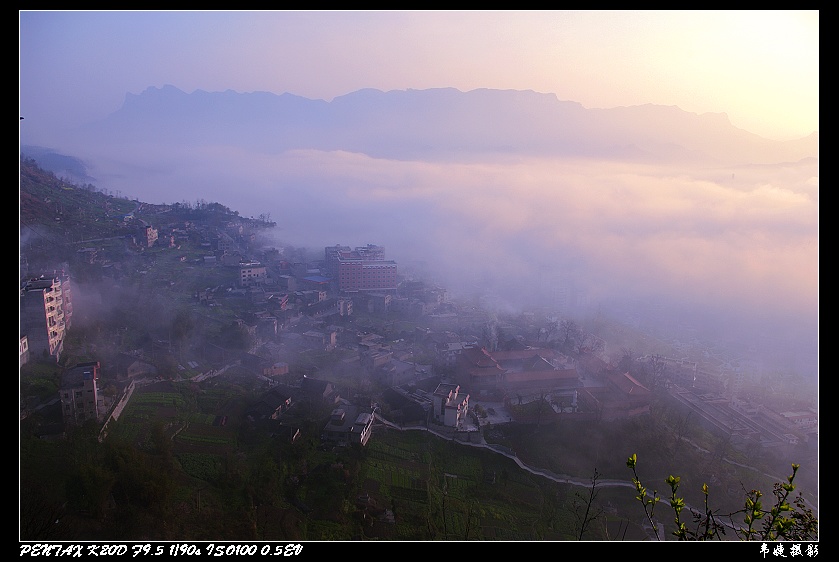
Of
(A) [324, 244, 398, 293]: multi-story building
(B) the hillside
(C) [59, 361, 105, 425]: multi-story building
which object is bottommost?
(B) the hillside

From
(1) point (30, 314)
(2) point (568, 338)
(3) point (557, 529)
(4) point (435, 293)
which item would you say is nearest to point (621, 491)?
(3) point (557, 529)

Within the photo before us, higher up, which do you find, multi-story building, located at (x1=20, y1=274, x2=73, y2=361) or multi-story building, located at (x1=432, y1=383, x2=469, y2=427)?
multi-story building, located at (x1=20, y1=274, x2=73, y2=361)

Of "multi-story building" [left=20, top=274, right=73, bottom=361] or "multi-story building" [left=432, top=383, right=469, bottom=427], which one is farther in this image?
"multi-story building" [left=432, top=383, right=469, bottom=427]

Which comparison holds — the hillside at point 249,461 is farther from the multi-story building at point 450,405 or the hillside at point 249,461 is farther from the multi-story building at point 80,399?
the multi-story building at point 450,405

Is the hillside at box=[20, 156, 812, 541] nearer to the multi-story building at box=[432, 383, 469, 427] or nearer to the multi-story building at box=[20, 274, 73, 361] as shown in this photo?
the multi-story building at box=[20, 274, 73, 361]

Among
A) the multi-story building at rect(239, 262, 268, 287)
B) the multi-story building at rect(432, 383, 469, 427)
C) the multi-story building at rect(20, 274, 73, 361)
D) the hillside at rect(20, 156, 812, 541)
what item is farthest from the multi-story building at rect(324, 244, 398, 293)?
the multi-story building at rect(20, 274, 73, 361)
